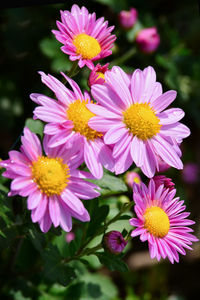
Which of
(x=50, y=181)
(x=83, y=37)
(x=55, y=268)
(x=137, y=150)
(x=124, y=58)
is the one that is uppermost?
(x=124, y=58)

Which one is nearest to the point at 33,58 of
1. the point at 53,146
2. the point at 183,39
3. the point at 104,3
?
the point at 104,3

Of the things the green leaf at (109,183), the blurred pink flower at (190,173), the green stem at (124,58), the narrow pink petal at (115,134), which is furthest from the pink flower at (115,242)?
the blurred pink flower at (190,173)

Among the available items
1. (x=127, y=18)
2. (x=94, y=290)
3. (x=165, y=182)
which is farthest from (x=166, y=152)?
(x=127, y=18)

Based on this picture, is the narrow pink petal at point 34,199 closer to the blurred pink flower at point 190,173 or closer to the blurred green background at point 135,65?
the blurred green background at point 135,65

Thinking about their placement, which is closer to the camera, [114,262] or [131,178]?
[114,262]

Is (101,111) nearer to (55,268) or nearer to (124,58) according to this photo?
(55,268)

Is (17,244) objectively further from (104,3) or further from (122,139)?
(104,3)

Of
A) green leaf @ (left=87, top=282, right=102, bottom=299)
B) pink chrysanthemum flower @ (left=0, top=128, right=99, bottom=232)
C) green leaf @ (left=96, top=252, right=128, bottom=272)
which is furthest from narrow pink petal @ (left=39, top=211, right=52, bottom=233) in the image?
green leaf @ (left=87, top=282, right=102, bottom=299)
